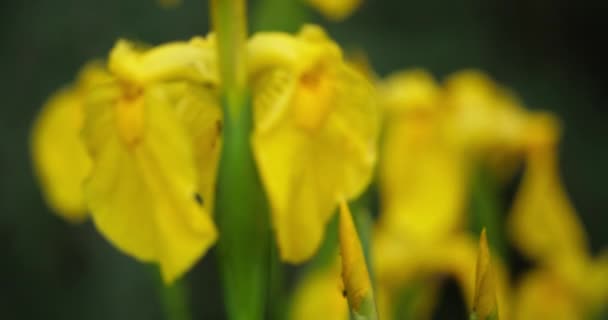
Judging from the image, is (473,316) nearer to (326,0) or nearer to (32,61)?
(326,0)

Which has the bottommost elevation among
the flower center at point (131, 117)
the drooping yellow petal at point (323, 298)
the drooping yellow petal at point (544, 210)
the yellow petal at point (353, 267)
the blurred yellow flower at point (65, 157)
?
the drooping yellow petal at point (544, 210)

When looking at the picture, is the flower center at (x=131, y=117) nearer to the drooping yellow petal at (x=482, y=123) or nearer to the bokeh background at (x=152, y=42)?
the drooping yellow petal at (x=482, y=123)

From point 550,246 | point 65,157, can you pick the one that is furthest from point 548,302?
point 65,157

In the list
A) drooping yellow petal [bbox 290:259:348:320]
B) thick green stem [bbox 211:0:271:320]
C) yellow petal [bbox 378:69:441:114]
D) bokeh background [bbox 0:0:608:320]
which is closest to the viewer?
thick green stem [bbox 211:0:271:320]

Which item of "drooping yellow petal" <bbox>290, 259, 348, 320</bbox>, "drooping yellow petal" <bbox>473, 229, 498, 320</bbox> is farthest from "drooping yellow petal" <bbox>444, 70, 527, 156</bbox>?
"drooping yellow petal" <bbox>473, 229, 498, 320</bbox>

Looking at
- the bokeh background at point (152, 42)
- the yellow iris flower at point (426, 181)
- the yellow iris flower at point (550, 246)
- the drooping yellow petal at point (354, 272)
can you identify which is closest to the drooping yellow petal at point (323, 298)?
the yellow iris flower at point (426, 181)

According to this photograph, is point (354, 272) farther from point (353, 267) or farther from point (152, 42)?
point (152, 42)

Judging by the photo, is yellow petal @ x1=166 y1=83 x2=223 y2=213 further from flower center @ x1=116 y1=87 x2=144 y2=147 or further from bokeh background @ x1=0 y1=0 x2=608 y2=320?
bokeh background @ x1=0 y1=0 x2=608 y2=320
